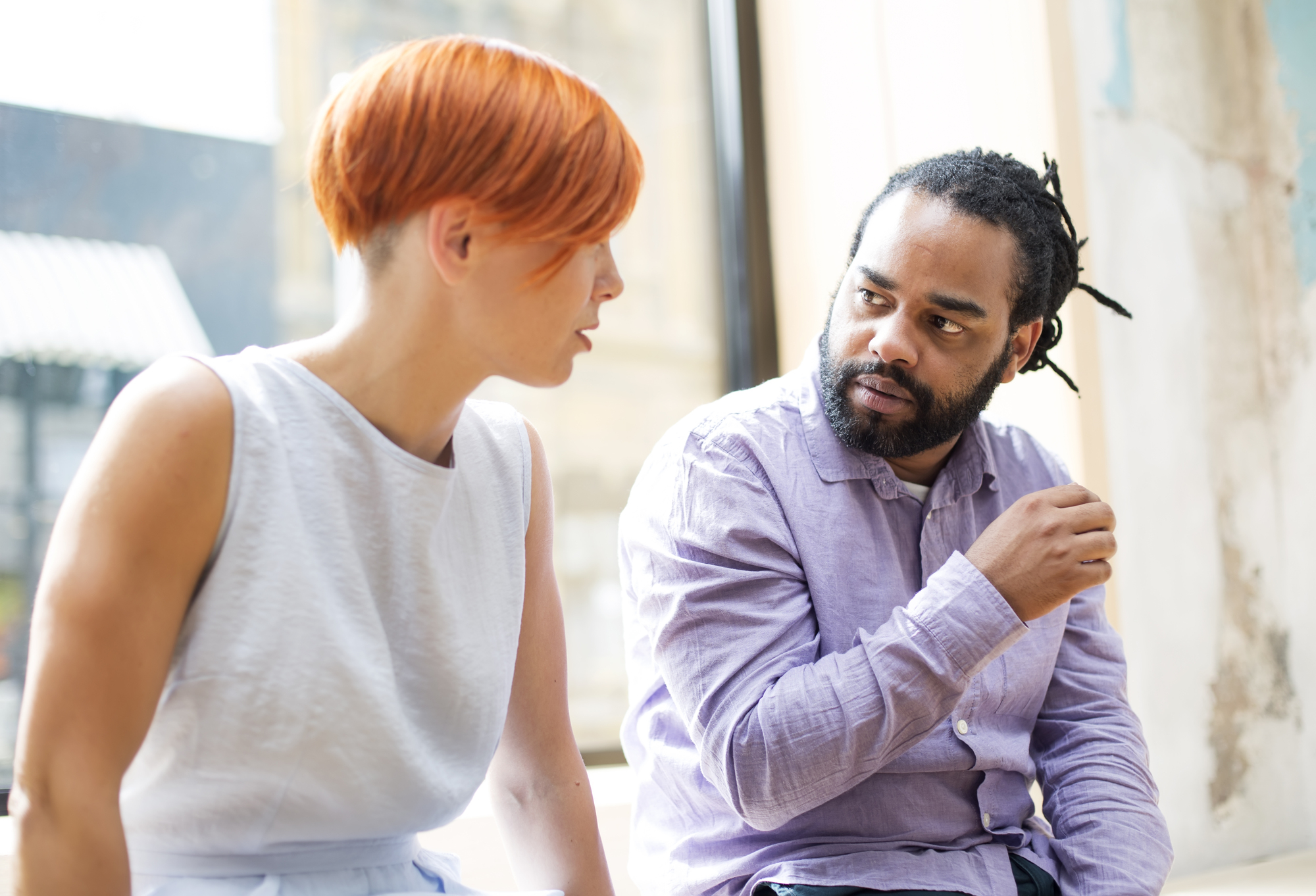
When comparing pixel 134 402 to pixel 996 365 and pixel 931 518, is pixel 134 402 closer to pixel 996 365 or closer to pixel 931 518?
pixel 931 518

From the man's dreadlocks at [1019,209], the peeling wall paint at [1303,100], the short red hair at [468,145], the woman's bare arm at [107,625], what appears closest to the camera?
the woman's bare arm at [107,625]

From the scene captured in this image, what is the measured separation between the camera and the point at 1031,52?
1.89m

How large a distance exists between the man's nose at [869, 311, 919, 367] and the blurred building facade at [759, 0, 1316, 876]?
602mm

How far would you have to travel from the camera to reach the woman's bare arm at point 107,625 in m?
0.76

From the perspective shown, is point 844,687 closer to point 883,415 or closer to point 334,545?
point 883,415

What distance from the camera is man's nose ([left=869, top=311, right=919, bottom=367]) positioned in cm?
132

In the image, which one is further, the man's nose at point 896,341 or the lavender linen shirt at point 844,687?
the man's nose at point 896,341

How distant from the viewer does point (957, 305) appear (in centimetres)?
134

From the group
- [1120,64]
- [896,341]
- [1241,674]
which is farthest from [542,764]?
[1120,64]

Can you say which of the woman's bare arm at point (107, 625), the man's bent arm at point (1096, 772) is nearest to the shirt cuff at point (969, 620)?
the man's bent arm at point (1096, 772)

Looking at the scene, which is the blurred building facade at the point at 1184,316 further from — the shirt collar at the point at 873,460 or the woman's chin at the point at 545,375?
the woman's chin at the point at 545,375

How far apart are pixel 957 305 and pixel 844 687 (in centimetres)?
53

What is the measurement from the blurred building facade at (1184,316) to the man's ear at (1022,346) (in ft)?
0.87

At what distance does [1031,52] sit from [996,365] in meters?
0.77
